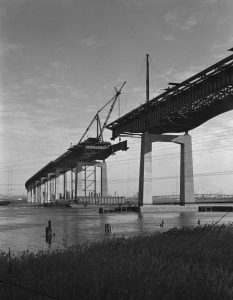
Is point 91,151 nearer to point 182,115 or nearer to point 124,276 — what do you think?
point 182,115

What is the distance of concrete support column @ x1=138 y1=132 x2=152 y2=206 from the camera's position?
98906 mm

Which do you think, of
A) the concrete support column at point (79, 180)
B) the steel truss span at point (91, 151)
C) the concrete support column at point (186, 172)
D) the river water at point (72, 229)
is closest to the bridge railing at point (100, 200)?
the concrete support column at point (79, 180)

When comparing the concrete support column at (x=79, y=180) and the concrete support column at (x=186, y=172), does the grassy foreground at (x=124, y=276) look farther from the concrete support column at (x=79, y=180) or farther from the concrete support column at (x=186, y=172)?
the concrete support column at (x=79, y=180)

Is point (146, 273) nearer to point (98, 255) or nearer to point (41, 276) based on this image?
point (41, 276)

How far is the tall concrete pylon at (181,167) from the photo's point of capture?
9919 centimetres

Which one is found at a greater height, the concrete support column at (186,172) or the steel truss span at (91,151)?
the steel truss span at (91,151)

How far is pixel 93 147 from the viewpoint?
137625mm

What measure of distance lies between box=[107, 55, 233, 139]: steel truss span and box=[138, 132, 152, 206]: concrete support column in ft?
8.79

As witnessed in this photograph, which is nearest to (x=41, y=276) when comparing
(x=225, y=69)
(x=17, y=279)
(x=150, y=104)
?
(x=17, y=279)

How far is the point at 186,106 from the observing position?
78.3 m

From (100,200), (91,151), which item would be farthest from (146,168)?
(100,200)

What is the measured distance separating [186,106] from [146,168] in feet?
80.2

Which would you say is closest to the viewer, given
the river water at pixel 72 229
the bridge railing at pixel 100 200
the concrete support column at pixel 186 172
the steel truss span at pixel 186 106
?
the river water at pixel 72 229

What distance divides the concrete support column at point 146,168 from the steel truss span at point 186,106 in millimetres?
2680
